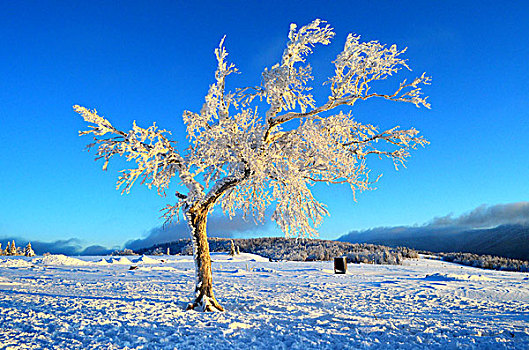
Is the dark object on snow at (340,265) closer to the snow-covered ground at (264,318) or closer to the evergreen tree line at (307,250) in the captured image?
the snow-covered ground at (264,318)

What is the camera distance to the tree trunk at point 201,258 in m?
10.1

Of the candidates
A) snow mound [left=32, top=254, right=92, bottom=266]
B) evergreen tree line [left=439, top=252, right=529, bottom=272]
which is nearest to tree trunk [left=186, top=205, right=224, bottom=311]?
snow mound [left=32, top=254, right=92, bottom=266]

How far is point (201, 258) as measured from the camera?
34.6 feet

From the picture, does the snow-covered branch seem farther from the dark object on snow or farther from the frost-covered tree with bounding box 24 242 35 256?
the frost-covered tree with bounding box 24 242 35 256

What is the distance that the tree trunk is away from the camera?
10117mm

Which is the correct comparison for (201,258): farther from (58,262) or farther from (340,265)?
(58,262)

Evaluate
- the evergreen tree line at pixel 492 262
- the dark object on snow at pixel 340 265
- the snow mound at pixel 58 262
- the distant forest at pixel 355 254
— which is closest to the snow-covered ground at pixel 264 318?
the distant forest at pixel 355 254

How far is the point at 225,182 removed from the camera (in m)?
10.5

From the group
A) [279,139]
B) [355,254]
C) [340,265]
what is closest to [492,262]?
[355,254]

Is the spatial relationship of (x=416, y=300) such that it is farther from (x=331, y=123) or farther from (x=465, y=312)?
(x=331, y=123)

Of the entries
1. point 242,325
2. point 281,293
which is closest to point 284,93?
point 242,325

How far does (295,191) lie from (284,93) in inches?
124

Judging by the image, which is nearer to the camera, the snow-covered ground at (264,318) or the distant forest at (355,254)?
the snow-covered ground at (264,318)

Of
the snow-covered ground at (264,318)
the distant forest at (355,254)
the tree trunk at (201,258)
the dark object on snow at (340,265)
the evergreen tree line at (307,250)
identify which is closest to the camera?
the snow-covered ground at (264,318)
